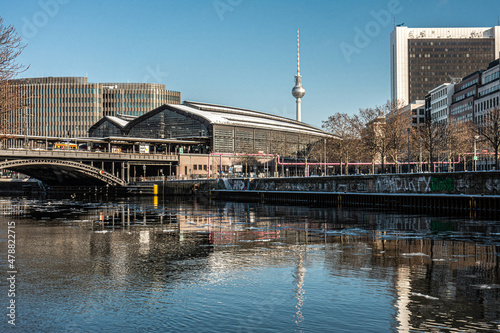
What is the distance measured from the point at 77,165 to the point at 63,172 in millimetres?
17814

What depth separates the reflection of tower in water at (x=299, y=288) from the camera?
45.5 feet

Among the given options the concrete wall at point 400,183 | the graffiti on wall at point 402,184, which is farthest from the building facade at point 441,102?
the graffiti on wall at point 402,184

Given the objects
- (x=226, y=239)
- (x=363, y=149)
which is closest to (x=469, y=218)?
(x=226, y=239)

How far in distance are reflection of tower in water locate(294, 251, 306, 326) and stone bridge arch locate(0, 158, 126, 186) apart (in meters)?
109

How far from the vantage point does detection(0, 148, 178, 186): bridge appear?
117250mm

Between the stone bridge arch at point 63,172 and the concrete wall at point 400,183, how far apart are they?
51.4 m

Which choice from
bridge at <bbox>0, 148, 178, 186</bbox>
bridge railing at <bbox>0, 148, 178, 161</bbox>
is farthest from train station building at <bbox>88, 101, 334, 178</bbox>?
bridge railing at <bbox>0, 148, 178, 161</bbox>

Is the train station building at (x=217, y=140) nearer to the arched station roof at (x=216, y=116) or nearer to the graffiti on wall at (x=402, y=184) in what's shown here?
the arched station roof at (x=216, y=116)

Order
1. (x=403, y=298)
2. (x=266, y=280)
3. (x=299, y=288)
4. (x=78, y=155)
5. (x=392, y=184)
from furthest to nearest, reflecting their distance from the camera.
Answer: (x=78, y=155) < (x=392, y=184) < (x=266, y=280) < (x=299, y=288) < (x=403, y=298)

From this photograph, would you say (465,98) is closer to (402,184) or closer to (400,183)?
(400,183)

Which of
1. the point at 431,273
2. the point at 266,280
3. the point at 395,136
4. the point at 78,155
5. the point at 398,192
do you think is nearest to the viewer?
the point at 266,280

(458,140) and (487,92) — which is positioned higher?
(487,92)

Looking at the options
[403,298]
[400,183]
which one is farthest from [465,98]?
[403,298]

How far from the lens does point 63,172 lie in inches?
5517
